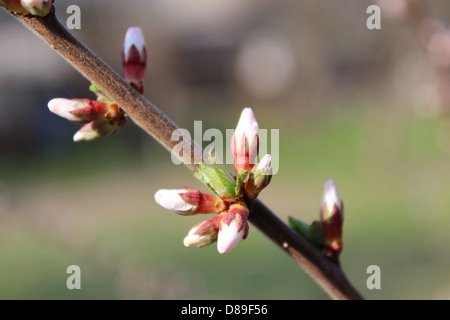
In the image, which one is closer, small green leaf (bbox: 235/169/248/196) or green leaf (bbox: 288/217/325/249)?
small green leaf (bbox: 235/169/248/196)

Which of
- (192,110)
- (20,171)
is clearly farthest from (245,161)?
(192,110)

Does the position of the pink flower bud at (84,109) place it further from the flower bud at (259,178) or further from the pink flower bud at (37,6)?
the flower bud at (259,178)

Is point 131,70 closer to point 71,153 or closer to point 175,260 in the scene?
point 175,260

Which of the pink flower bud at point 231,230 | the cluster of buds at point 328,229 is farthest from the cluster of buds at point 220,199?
the cluster of buds at point 328,229

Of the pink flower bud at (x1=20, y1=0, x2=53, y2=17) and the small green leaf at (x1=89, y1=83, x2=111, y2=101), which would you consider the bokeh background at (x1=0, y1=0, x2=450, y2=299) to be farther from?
the pink flower bud at (x1=20, y1=0, x2=53, y2=17)

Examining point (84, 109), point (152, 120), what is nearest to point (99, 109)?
point (84, 109)

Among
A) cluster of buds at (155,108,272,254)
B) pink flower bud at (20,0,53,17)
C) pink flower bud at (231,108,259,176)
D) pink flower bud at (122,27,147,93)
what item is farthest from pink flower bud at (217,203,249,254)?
pink flower bud at (20,0,53,17)

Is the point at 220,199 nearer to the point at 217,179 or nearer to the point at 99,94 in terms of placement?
the point at 217,179
